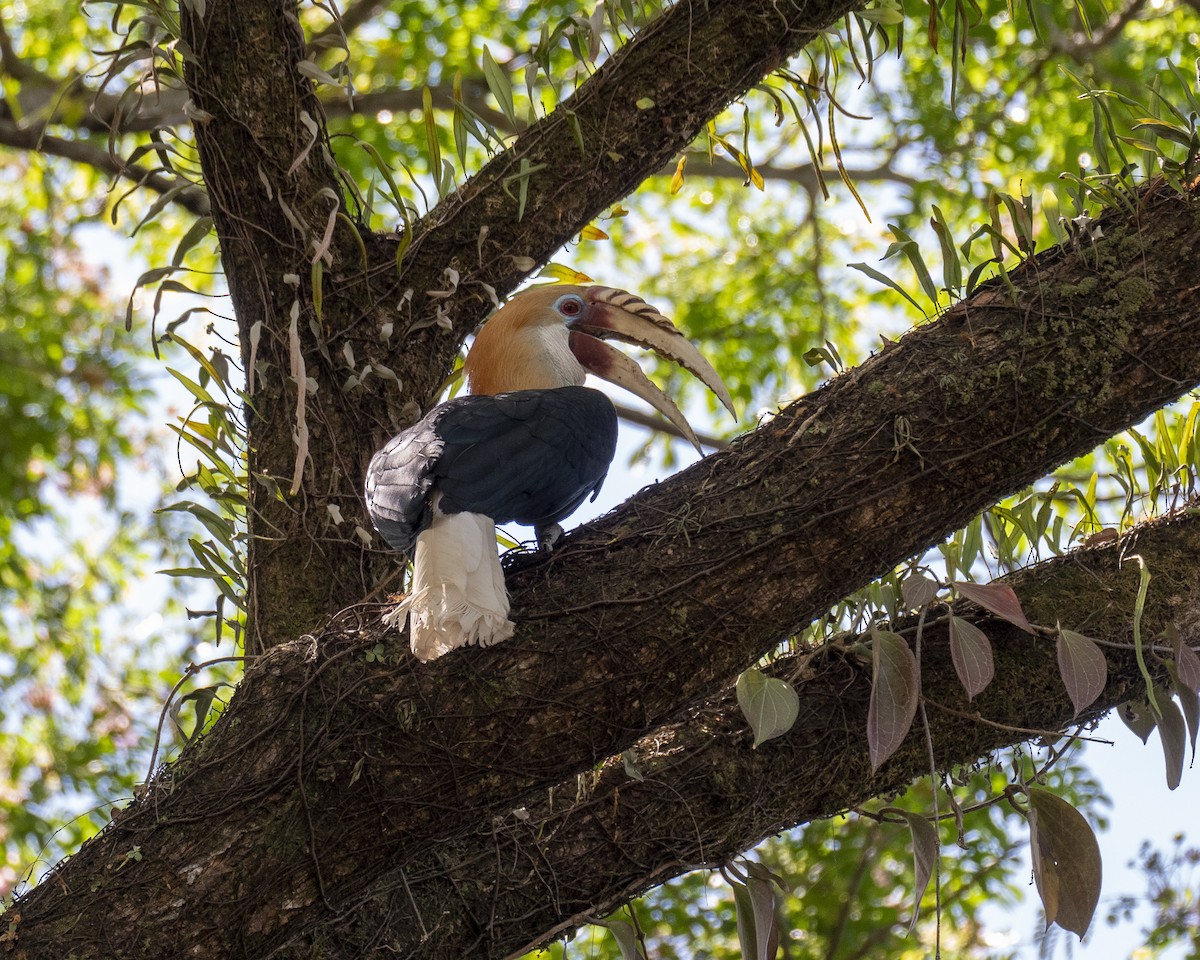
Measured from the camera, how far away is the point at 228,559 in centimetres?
317

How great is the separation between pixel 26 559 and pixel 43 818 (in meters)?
1.57

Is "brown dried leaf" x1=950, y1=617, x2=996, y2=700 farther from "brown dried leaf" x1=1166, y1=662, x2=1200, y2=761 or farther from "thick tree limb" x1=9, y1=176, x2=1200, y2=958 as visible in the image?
"brown dried leaf" x1=1166, y1=662, x2=1200, y2=761

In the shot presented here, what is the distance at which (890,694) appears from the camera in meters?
2.30

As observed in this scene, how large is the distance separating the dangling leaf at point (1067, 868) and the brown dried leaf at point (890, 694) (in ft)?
1.17

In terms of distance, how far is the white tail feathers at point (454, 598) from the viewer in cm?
221

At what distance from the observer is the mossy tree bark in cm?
219

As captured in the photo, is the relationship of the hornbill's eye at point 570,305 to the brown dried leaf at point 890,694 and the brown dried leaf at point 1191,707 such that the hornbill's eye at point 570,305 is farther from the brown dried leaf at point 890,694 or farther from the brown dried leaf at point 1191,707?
the brown dried leaf at point 1191,707

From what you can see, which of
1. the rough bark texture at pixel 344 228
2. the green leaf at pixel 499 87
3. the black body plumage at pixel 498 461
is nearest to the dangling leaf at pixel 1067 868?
the black body plumage at pixel 498 461

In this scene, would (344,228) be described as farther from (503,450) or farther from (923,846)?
(923,846)

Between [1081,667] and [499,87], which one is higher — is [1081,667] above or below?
below

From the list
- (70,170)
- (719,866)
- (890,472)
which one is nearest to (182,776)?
(719,866)

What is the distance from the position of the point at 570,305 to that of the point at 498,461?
938 mm

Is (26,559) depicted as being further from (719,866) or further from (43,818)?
(719,866)

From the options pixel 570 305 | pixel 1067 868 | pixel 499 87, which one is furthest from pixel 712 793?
pixel 499 87
